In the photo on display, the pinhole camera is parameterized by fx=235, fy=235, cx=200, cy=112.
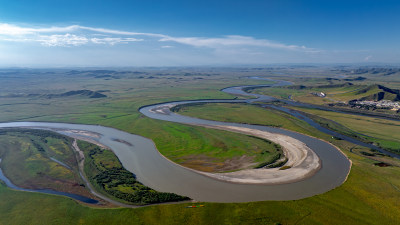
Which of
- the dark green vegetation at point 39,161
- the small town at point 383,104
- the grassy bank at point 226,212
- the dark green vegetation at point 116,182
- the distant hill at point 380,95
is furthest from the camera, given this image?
the distant hill at point 380,95

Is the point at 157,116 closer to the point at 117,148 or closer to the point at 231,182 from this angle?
the point at 117,148

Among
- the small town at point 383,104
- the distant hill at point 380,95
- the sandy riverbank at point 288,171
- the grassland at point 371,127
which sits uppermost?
the distant hill at point 380,95

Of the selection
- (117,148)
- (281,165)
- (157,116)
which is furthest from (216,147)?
(157,116)

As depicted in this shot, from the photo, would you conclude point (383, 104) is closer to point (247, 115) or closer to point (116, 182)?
point (247, 115)

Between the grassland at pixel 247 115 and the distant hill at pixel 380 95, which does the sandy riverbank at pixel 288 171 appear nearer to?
the grassland at pixel 247 115

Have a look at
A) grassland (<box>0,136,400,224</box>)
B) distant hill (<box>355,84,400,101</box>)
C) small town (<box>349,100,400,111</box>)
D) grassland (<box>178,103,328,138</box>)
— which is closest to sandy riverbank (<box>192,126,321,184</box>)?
grassland (<box>0,136,400,224</box>)

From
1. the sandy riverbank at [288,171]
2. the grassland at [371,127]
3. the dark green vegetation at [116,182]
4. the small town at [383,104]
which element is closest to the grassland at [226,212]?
the dark green vegetation at [116,182]

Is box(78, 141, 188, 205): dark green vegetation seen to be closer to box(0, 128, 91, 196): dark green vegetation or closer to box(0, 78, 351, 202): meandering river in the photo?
box(0, 78, 351, 202): meandering river
